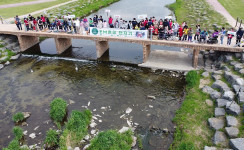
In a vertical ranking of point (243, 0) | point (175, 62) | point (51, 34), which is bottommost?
point (175, 62)

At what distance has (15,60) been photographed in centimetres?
2966

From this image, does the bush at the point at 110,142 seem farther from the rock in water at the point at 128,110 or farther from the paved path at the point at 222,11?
the paved path at the point at 222,11

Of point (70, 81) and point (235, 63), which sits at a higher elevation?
point (235, 63)

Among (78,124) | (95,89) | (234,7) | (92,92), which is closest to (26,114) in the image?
(78,124)

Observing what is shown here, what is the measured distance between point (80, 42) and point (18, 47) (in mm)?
9325

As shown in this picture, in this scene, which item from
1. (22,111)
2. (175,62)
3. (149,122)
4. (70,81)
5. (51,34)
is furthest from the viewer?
(51,34)

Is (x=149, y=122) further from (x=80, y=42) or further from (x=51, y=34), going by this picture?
(x=80, y=42)

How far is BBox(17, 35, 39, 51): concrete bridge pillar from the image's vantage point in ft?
104

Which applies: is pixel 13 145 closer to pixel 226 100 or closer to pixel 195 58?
pixel 226 100

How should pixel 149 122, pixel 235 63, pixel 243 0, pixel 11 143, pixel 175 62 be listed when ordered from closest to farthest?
pixel 11 143 < pixel 149 122 < pixel 235 63 < pixel 175 62 < pixel 243 0

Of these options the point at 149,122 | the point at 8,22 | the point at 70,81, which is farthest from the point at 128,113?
the point at 8,22

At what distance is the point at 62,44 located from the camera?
31188mm

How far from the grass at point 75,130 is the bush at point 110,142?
154 cm

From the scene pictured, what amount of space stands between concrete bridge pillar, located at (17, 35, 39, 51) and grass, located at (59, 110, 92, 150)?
772 inches
